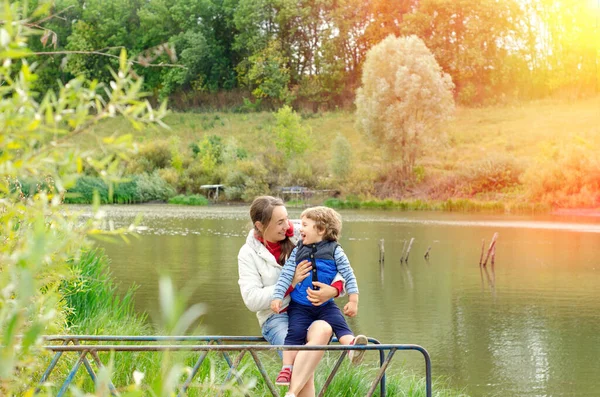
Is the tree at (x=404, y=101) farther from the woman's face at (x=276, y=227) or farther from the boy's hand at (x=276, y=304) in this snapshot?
the boy's hand at (x=276, y=304)

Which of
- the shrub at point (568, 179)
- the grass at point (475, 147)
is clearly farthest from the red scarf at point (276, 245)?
the shrub at point (568, 179)

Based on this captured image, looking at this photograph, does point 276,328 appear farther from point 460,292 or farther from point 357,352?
point 460,292

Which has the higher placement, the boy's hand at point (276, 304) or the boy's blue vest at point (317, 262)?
the boy's blue vest at point (317, 262)

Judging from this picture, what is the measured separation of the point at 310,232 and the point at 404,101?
3092 centimetres

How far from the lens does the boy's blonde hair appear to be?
13.7ft

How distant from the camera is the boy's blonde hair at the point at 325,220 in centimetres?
417

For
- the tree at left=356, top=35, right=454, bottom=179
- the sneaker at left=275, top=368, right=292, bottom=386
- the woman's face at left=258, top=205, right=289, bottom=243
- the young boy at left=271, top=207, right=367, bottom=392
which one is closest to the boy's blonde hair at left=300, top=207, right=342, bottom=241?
the young boy at left=271, top=207, right=367, bottom=392

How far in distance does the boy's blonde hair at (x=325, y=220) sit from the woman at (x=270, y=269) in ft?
0.50

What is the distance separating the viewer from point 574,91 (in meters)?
45.6

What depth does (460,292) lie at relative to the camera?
13.8 metres

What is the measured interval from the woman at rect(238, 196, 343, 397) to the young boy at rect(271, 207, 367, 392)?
5 cm

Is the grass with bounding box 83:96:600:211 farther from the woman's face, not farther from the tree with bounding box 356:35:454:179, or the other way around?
the woman's face

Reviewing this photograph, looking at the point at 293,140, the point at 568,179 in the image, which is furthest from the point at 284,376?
the point at 293,140

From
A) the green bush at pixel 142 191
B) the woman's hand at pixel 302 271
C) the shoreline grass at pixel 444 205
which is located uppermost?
the woman's hand at pixel 302 271
